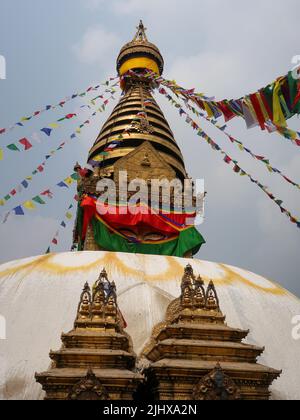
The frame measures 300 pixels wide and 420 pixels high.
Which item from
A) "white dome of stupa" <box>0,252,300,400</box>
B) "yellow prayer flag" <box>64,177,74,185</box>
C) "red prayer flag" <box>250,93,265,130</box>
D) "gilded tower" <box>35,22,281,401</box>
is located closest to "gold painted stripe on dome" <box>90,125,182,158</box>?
"gilded tower" <box>35,22,281,401</box>

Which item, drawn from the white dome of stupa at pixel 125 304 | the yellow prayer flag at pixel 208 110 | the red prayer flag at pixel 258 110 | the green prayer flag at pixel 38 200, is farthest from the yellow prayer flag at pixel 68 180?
the red prayer flag at pixel 258 110

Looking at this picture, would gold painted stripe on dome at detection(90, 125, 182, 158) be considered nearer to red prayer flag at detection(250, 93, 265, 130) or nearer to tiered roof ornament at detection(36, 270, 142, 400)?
red prayer flag at detection(250, 93, 265, 130)

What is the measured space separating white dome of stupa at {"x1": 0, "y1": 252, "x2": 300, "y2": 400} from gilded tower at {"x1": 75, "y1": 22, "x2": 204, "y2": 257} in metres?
4.51

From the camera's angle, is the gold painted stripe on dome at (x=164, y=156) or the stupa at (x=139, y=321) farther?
the gold painted stripe on dome at (x=164, y=156)

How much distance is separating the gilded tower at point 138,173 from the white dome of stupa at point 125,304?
178 inches

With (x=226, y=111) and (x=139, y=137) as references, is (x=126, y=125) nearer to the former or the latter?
(x=139, y=137)

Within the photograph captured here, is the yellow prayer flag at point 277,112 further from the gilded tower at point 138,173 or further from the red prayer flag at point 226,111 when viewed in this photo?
the gilded tower at point 138,173

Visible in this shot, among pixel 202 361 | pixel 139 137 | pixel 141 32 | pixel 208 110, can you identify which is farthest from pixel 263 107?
pixel 141 32

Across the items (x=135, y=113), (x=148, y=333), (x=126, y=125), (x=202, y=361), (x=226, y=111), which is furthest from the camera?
(x=135, y=113)

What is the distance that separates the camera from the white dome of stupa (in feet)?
22.3

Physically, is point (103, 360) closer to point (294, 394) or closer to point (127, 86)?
point (294, 394)

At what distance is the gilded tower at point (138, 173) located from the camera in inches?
551

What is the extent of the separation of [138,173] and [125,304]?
31.0 ft

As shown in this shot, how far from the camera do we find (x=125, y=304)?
762 centimetres
